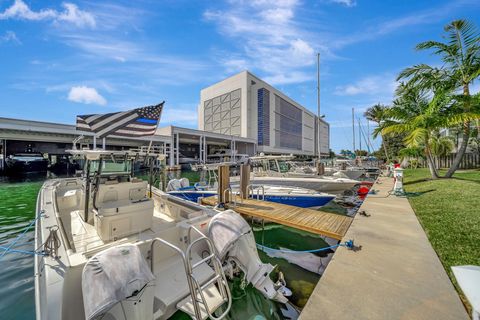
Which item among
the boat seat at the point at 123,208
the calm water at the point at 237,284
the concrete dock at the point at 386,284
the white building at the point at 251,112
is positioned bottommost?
the calm water at the point at 237,284

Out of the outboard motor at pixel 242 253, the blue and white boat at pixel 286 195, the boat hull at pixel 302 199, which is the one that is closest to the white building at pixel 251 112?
the blue and white boat at pixel 286 195

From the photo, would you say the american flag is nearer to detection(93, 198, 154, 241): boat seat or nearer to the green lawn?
detection(93, 198, 154, 241): boat seat

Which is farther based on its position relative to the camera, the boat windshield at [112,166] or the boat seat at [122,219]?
the boat windshield at [112,166]

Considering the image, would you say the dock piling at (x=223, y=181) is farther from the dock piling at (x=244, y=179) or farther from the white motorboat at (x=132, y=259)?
the white motorboat at (x=132, y=259)

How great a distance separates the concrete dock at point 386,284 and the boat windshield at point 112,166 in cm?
473

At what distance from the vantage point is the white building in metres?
58.3

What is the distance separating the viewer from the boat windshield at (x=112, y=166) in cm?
451

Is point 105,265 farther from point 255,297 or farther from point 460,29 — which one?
point 460,29

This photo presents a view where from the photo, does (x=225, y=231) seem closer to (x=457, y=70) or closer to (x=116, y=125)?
(x=116, y=125)

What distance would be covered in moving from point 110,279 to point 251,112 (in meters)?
59.0

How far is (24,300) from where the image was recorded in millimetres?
3861

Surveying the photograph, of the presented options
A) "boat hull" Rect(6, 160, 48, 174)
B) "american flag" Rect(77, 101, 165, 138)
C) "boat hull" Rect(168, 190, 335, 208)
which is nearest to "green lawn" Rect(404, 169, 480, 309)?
"boat hull" Rect(168, 190, 335, 208)

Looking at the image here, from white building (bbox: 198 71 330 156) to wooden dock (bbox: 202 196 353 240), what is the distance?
50539mm

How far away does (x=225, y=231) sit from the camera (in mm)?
3410
